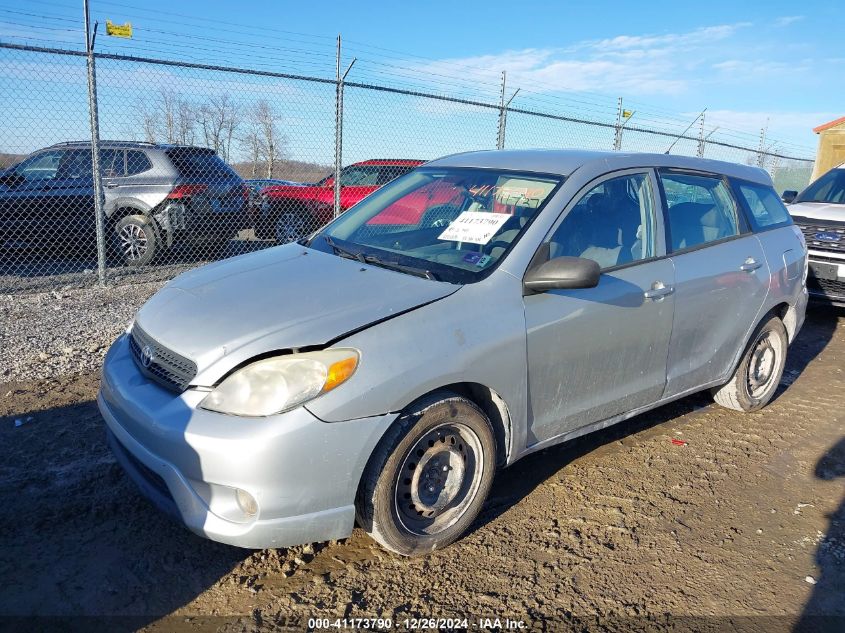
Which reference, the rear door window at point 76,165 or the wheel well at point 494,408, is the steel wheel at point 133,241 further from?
the wheel well at point 494,408

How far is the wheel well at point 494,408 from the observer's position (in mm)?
2867

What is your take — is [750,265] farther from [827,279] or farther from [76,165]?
[76,165]

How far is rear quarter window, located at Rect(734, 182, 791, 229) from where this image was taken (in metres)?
4.49

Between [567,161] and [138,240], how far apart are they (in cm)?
672

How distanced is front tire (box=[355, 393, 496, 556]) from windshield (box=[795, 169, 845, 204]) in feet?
24.5

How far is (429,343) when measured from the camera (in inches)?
105

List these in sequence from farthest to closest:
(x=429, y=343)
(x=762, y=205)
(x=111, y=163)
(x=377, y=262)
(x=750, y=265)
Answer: (x=111, y=163) < (x=762, y=205) < (x=750, y=265) < (x=377, y=262) < (x=429, y=343)

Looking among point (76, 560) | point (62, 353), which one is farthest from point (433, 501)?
point (62, 353)

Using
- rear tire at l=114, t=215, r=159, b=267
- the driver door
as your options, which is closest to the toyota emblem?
the driver door

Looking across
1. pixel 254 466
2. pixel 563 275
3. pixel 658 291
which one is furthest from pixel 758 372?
pixel 254 466

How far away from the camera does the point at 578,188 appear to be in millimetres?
3371

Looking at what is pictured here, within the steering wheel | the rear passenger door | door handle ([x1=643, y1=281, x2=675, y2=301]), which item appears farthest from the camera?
the rear passenger door

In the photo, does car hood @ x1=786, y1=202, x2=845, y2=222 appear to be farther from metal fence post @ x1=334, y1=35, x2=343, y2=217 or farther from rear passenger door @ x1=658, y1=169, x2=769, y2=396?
metal fence post @ x1=334, y1=35, x2=343, y2=217

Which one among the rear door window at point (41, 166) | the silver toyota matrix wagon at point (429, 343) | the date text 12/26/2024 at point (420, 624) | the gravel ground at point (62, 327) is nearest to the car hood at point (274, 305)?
the silver toyota matrix wagon at point (429, 343)
